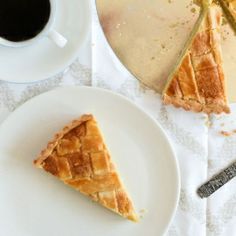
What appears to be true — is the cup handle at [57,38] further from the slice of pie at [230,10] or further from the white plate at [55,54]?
the slice of pie at [230,10]

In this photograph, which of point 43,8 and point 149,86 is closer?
point 43,8

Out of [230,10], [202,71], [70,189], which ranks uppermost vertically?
[230,10]

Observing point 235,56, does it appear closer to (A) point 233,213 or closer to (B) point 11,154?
(A) point 233,213

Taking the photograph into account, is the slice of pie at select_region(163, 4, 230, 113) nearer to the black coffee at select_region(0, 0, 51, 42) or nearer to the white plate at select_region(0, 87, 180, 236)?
the white plate at select_region(0, 87, 180, 236)

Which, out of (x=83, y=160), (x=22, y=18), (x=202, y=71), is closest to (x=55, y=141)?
(x=83, y=160)

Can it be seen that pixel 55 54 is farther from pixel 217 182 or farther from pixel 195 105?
pixel 217 182

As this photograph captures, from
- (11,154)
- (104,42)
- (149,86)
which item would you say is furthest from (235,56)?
(11,154)
